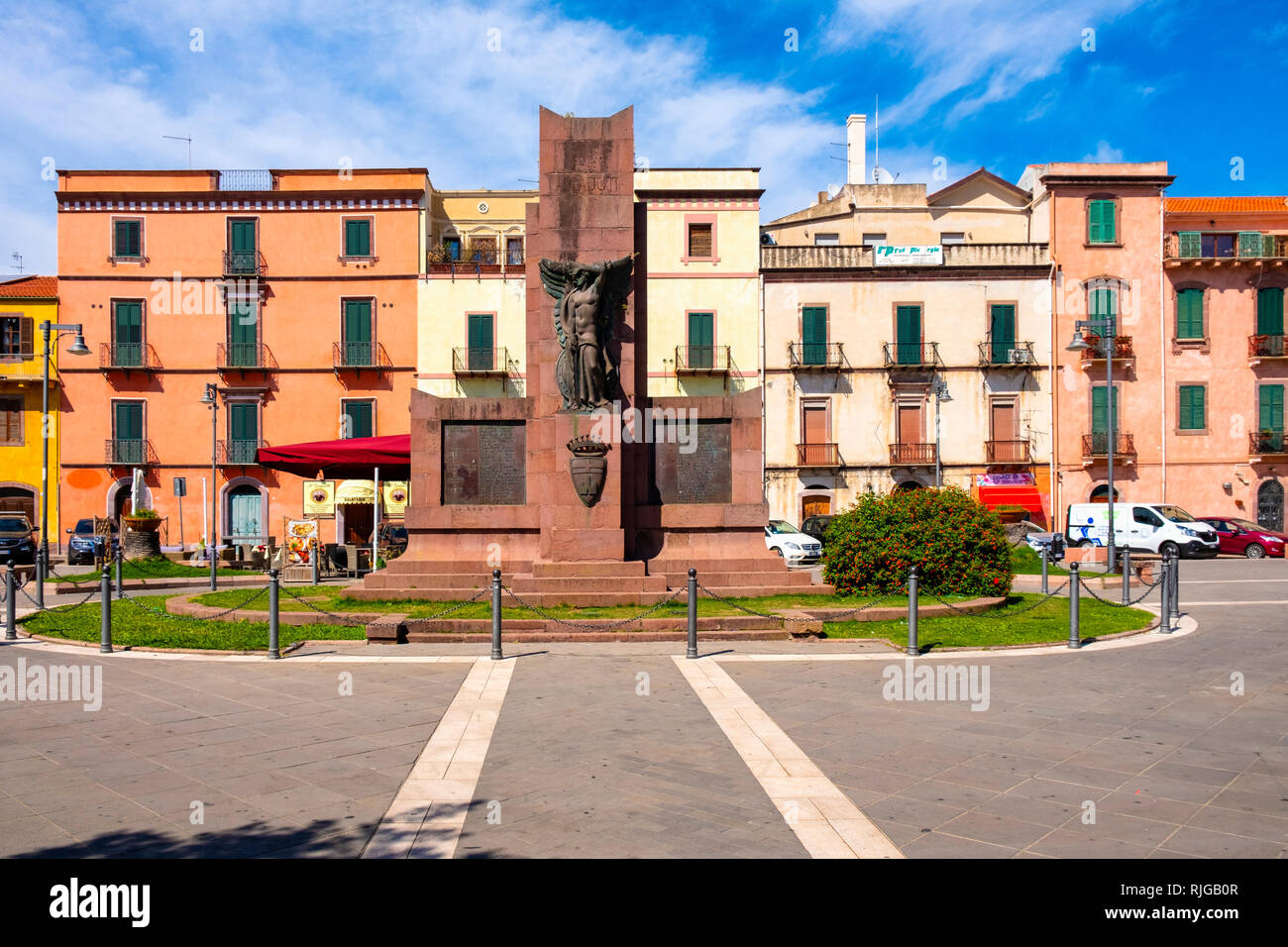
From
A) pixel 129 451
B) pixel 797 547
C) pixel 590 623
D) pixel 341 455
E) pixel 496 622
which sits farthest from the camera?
pixel 129 451

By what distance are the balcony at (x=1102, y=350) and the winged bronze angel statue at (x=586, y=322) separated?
1099 inches

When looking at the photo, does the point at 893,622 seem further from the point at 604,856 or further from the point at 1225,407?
the point at 1225,407

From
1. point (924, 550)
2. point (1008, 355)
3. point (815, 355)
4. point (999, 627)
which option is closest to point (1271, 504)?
point (1008, 355)

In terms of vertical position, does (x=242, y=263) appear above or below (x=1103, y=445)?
above

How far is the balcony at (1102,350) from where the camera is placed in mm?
35750

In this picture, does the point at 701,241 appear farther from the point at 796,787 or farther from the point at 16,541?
the point at 796,787

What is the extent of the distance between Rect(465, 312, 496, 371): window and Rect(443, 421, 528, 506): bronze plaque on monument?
2204 cm

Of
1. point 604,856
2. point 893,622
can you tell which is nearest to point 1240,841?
point 604,856

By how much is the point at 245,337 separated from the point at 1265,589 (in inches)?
1385

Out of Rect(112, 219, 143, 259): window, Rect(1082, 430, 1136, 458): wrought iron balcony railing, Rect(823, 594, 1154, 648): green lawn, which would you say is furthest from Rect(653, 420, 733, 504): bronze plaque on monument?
Rect(112, 219, 143, 259): window

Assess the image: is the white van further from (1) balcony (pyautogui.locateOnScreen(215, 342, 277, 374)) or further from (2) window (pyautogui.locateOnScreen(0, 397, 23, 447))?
(2) window (pyautogui.locateOnScreen(0, 397, 23, 447))

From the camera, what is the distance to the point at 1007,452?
118 ft

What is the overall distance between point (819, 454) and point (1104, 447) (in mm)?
11193

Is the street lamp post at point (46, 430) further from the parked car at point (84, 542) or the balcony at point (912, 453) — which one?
the balcony at point (912, 453)
